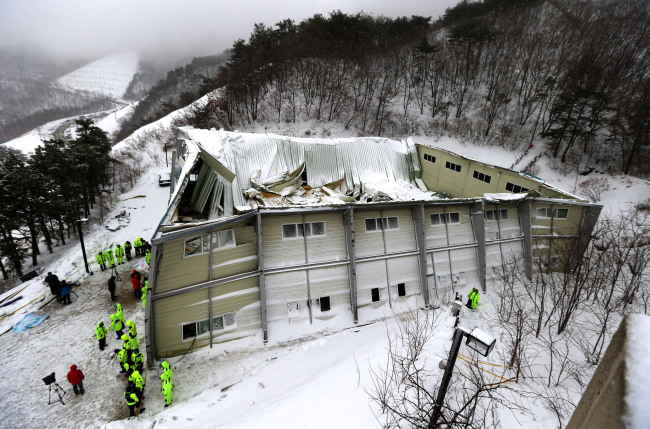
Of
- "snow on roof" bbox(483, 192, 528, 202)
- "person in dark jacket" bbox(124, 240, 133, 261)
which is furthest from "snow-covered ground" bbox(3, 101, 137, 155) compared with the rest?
"snow on roof" bbox(483, 192, 528, 202)

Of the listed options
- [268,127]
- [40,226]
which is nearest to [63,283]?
[40,226]

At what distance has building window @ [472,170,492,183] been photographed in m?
19.0

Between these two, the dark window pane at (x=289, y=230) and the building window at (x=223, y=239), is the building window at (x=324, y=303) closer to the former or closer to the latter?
the dark window pane at (x=289, y=230)

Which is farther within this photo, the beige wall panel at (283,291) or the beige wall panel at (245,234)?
the beige wall panel at (283,291)

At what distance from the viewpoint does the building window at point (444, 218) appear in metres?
15.4

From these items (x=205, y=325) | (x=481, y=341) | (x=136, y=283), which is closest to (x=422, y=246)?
(x=481, y=341)

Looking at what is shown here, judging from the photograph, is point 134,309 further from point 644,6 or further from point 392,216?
point 644,6

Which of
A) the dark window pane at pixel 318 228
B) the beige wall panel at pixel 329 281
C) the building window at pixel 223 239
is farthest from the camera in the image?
the dark window pane at pixel 318 228

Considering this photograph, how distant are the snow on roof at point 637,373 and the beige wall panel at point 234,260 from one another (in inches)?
455

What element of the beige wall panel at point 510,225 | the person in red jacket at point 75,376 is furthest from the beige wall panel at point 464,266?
the person in red jacket at point 75,376

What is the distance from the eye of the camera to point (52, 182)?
62.5 ft

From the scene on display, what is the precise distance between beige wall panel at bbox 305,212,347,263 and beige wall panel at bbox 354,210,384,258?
80 cm

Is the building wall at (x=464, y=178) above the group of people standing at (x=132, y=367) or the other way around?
above

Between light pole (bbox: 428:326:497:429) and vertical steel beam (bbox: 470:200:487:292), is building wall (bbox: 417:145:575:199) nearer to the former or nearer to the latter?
vertical steel beam (bbox: 470:200:487:292)
